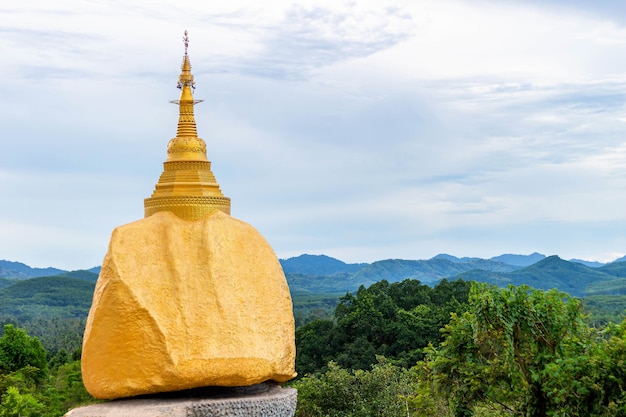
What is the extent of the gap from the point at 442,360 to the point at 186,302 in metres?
5.22

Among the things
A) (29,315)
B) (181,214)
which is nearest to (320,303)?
(29,315)

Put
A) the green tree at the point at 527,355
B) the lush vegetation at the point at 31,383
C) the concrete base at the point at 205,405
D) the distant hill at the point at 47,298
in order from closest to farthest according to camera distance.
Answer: the concrete base at the point at 205,405 < the green tree at the point at 527,355 < the lush vegetation at the point at 31,383 < the distant hill at the point at 47,298

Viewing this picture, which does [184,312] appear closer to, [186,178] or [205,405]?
[205,405]

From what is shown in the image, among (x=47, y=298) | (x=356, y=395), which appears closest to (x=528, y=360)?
(x=356, y=395)

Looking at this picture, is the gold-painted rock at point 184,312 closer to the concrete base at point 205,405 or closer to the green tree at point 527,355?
the concrete base at point 205,405

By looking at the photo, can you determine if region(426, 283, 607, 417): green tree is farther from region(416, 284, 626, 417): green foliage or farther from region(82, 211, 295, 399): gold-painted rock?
region(82, 211, 295, 399): gold-painted rock

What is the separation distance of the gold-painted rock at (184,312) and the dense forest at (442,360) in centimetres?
361

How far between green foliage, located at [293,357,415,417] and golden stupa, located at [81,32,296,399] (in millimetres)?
10422

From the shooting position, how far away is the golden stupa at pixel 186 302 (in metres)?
13.6

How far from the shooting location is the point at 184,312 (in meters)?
13.9

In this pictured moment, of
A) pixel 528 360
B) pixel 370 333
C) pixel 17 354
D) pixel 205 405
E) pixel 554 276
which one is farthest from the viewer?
pixel 554 276

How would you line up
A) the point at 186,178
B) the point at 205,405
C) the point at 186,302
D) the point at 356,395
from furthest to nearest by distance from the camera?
the point at 356,395, the point at 186,178, the point at 186,302, the point at 205,405

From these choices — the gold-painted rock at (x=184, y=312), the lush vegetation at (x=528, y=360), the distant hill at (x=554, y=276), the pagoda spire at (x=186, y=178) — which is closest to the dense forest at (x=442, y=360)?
the lush vegetation at (x=528, y=360)

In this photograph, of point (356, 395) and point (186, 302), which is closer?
point (186, 302)
